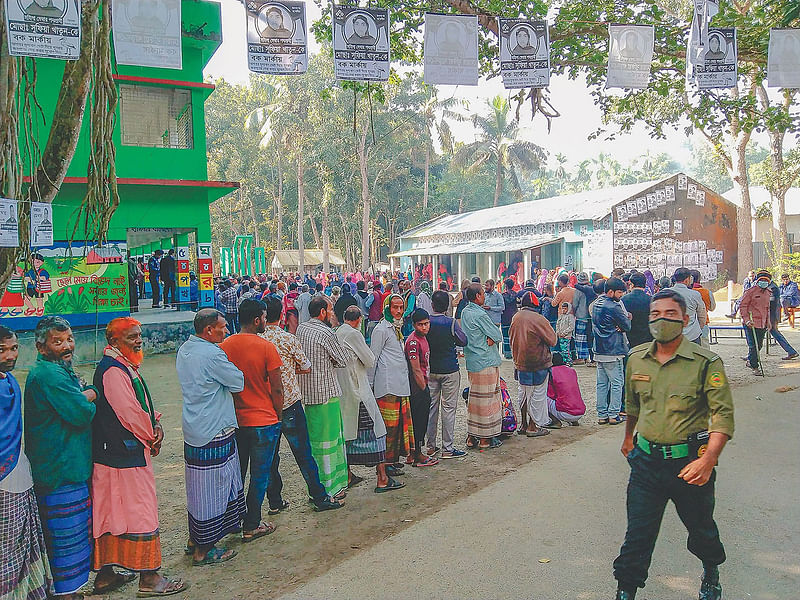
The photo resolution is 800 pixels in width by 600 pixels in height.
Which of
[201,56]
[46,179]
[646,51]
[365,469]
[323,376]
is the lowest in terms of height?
[365,469]

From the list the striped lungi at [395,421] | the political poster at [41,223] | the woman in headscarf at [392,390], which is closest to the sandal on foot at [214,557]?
the woman in headscarf at [392,390]

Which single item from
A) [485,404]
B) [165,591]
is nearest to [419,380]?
[485,404]

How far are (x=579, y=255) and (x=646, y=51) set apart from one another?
16.3 metres

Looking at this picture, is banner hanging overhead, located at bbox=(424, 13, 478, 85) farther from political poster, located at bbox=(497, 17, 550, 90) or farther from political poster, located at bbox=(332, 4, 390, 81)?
political poster, located at bbox=(332, 4, 390, 81)

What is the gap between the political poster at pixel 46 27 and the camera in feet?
14.7

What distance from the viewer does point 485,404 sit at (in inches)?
258

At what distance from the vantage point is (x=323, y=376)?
5.13m

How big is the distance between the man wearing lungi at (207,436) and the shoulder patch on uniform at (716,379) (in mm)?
2798

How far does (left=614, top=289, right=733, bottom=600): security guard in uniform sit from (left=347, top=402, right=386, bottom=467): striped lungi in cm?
250

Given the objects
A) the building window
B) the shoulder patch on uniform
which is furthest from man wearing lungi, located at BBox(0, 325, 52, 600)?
the building window

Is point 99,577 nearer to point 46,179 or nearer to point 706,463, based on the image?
point 46,179

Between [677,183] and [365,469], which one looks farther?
[677,183]

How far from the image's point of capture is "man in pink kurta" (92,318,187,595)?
3.73 meters

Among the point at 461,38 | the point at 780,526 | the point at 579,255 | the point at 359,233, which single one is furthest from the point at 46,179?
the point at 359,233
